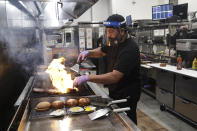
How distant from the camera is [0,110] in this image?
6.77ft

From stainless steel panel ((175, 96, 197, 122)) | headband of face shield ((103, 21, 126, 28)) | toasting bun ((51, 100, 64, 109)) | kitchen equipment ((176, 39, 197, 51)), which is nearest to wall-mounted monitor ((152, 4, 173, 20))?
kitchen equipment ((176, 39, 197, 51))

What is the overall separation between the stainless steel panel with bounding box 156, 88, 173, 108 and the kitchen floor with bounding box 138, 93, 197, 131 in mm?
250

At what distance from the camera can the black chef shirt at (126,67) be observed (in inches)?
78.2

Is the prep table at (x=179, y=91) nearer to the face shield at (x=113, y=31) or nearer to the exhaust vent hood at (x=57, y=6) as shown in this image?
the face shield at (x=113, y=31)

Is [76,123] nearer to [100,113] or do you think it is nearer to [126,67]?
[100,113]

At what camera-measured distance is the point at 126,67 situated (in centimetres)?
197

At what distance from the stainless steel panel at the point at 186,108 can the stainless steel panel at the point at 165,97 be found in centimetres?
18

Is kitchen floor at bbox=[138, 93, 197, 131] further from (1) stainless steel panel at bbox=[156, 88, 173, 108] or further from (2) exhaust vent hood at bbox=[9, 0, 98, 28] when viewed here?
(2) exhaust vent hood at bbox=[9, 0, 98, 28]

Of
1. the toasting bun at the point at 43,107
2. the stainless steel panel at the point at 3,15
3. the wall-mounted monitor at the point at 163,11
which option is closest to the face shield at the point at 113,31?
the toasting bun at the point at 43,107

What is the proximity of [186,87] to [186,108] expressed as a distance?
40 cm

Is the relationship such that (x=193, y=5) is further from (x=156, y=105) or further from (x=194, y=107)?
(x=194, y=107)

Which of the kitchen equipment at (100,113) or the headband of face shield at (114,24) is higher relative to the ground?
the headband of face shield at (114,24)

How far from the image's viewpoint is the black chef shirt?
199 centimetres

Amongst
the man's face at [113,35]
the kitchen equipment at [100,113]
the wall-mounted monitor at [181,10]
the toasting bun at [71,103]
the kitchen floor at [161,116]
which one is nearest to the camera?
the kitchen equipment at [100,113]
